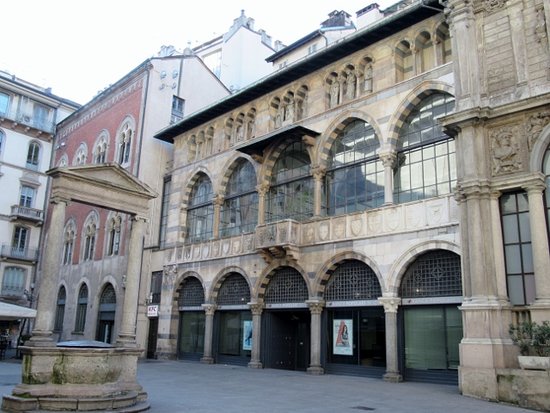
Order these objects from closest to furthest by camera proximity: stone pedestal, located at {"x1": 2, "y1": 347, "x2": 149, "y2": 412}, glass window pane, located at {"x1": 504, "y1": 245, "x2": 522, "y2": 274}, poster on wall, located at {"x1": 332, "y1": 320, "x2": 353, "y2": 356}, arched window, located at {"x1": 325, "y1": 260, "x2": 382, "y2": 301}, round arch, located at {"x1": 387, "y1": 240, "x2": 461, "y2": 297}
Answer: stone pedestal, located at {"x1": 2, "y1": 347, "x2": 149, "y2": 412}, glass window pane, located at {"x1": 504, "y1": 245, "x2": 522, "y2": 274}, round arch, located at {"x1": 387, "y1": 240, "x2": 461, "y2": 297}, arched window, located at {"x1": 325, "y1": 260, "x2": 382, "y2": 301}, poster on wall, located at {"x1": 332, "y1": 320, "x2": 353, "y2": 356}

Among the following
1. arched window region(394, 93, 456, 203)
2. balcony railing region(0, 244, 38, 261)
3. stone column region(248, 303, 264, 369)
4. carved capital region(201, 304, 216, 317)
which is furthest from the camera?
balcony railing region(0, 244, 38, 261)

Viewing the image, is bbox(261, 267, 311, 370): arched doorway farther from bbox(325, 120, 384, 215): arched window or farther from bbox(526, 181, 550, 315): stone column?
bbox(526, 181, 550, 315): stone column

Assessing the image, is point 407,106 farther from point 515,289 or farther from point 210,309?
point 210,309

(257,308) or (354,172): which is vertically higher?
(354,172)

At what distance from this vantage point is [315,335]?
19.3 m

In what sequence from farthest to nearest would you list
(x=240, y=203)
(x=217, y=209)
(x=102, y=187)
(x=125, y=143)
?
(x=125, y=143) < (x=217, y=209) < (x=240, y=203) < (x=102, y=187)

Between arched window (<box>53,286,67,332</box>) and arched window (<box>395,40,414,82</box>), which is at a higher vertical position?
arched window (<box>395,40,414,82</box>)

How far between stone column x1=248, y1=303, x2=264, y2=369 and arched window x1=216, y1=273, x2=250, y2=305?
112cm

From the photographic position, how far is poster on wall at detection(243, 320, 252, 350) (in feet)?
73.9

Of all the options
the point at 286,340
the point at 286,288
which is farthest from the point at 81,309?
the point at 286,288

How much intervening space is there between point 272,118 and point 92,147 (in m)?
16.9

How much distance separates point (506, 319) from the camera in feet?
43.4

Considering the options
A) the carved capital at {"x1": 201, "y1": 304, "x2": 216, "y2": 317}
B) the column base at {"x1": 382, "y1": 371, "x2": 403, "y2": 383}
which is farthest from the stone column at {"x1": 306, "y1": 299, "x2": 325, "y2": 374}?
the carved capital at {"x1": 201, "y1": 304, "x2": 216, "y2": 317}

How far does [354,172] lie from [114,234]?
16975 mm
